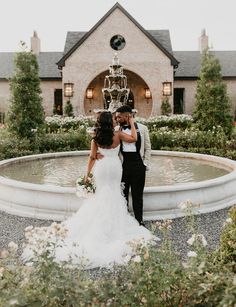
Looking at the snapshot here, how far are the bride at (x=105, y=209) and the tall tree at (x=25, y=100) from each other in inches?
459

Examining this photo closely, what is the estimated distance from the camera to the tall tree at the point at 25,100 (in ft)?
59.0

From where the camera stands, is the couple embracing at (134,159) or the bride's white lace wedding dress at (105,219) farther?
the couple embracing at (134,159)

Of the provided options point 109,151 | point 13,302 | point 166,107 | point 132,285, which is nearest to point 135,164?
point 109,151

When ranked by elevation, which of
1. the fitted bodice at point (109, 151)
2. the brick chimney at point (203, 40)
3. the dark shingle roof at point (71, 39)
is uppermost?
the brick chimney at point (203, 40)

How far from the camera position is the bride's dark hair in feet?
19.3

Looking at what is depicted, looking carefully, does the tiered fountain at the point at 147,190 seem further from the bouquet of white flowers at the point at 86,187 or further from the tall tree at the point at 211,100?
the tall tree at the point at 211,100

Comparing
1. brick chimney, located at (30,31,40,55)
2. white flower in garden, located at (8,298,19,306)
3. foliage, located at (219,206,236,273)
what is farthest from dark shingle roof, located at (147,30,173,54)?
white flower in garden, located at (8,298,19,306)

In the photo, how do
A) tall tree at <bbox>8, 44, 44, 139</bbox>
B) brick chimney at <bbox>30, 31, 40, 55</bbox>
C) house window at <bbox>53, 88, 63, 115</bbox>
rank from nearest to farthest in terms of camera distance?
tall tree at <bbox>8, 44, 44, 139</bbox>
house window at <bbox>53, 88, 63, 115</bbox>
brick chimney at <bbox>30, 31, 40, 55</bbox>

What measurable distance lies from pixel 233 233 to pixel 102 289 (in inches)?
75.6

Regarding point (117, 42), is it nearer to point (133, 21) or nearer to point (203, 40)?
point (133, 21)

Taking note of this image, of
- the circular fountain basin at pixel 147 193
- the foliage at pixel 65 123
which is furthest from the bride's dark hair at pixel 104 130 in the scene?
the foliage at pixel 65 123

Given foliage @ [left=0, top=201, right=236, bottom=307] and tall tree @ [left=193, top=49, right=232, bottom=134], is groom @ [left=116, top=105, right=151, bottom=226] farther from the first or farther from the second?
tall tree @ [left=193, top=49, right=232, bottom=134]

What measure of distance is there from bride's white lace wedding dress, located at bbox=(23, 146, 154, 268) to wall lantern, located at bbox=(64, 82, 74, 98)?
2205 cm

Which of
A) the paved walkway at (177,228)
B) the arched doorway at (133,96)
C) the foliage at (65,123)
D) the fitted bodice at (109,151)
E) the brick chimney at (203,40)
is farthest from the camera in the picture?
the brick chimney at (203,40)
